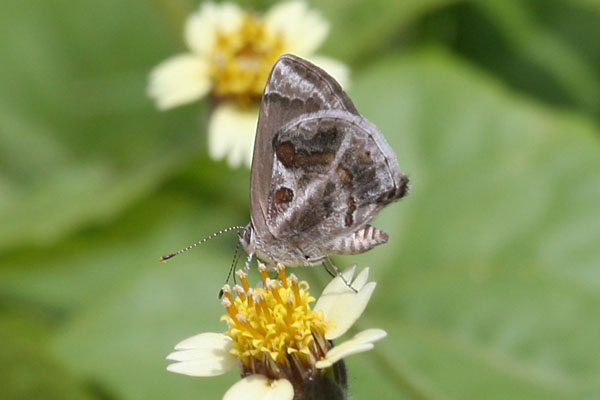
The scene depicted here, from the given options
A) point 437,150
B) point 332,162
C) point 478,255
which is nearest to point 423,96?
point 437,150

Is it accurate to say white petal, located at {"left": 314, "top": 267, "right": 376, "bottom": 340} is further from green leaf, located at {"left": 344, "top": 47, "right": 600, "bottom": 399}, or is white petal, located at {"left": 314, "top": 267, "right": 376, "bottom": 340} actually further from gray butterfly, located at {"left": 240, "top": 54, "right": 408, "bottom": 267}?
green leaf, located at {"left": 344, "top": 47, "right": 600, "bottom": 399}

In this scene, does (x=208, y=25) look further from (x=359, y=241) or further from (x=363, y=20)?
(x=359, y=241)

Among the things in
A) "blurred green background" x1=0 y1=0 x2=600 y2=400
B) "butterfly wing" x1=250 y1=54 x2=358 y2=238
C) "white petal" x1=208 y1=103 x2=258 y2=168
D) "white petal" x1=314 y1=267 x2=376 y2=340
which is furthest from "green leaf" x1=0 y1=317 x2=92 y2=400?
"white petal" x1=314 y1=267 x2=376 y2=340

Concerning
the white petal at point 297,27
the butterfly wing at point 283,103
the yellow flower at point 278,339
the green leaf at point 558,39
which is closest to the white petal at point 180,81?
the white petal at point 297,27

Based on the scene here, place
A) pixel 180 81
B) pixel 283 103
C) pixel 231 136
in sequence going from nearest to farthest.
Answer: pixel 283 103, pixel 231 136, pixel 180 81

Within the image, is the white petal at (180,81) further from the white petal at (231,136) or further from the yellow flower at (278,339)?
the yellow flower at (278,339)

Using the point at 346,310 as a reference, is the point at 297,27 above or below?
above

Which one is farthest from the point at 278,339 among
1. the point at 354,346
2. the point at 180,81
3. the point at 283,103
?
the point at 180,81
